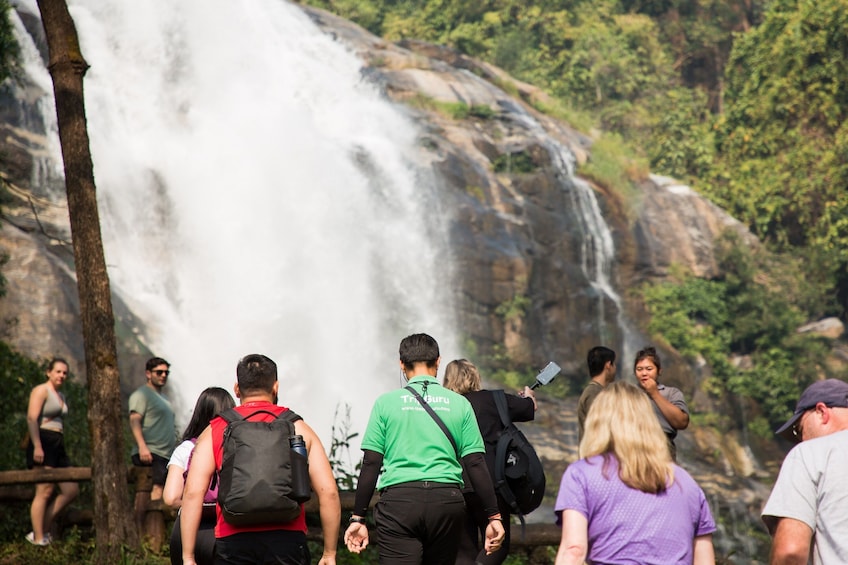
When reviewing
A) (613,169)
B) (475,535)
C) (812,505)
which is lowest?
(613,169)

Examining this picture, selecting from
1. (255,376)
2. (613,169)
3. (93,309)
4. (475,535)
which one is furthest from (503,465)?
(613,169)

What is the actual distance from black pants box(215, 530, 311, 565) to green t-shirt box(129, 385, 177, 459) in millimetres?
5002

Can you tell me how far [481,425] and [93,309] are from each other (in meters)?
3.75

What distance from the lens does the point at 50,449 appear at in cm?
1020

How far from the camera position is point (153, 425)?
989cm

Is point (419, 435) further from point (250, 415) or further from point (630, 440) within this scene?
point (630, 440)

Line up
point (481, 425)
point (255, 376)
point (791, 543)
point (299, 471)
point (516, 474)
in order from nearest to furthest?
point (791, 543) < point (299, 471) < point (255, 376) < point (516, 474) < point (481, 425)

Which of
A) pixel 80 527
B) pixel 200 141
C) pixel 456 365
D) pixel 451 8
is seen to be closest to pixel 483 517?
pixel 456 365

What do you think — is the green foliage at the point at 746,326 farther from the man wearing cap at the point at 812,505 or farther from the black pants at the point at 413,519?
the man wearing cap at the point at 812,505

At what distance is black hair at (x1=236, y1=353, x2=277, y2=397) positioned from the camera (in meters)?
5.31

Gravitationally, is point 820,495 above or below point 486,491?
above

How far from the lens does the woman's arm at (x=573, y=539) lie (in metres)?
3.98

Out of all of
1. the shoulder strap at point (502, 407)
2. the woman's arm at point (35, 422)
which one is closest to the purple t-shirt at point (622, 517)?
the shoulder strap at point (502, 407)

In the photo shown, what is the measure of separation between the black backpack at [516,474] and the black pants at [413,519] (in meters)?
0.55
